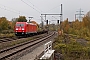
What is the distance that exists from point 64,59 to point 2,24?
52.4m

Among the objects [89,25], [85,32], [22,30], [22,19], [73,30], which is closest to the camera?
[22,30]

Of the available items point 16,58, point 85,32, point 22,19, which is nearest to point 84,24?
point 85,32

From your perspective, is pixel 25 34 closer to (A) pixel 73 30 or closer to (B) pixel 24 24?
(B) pixel 24 24

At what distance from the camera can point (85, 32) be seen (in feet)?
154

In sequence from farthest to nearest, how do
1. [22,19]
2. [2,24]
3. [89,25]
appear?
[22,19]
[2,24]
[89,25]

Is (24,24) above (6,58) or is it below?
above

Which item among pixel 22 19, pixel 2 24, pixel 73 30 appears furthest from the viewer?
pixel 22 19

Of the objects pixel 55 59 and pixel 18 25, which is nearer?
pixel 55 59

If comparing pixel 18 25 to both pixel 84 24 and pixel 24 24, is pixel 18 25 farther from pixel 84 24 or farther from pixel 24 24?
pixel 84 24

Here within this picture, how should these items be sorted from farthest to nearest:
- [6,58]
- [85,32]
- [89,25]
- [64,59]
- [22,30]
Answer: [89,25]
[85,32]
[22,30]
[6,58]
[64,59]

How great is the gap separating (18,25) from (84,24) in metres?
24.4

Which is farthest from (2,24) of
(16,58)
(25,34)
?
(16,58)

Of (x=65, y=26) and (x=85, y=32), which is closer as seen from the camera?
(x=85, y=32)

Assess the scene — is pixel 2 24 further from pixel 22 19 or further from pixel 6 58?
pixel 6 58
